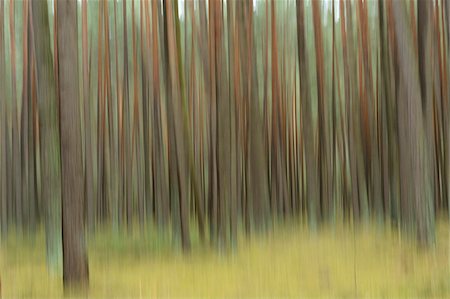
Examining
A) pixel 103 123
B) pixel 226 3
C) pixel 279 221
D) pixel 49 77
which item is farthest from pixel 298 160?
pixel 49 77

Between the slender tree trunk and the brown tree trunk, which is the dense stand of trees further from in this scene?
the brown tree trunk

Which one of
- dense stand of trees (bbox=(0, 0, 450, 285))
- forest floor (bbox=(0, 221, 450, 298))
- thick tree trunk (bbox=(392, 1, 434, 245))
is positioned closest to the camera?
forest floor (bbox=(0, 221, 450, 298))

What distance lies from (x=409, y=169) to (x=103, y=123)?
189 cm

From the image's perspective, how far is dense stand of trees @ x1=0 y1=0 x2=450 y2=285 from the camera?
8.30ft

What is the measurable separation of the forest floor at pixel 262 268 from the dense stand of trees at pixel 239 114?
0.11 metres

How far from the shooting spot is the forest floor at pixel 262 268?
2035 millimetres

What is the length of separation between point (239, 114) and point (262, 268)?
944 mm

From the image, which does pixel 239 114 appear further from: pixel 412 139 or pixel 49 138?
pixel 49 138

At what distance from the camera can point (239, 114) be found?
277 cm

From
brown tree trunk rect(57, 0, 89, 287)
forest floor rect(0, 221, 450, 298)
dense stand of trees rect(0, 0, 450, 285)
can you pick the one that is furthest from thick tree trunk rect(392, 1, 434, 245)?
brown tree trunk rect(57, 0, 89, 287)

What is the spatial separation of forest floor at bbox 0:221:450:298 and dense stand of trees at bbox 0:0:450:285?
0.11 meters

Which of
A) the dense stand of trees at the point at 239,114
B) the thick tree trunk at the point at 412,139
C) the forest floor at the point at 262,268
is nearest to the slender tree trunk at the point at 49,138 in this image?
the dense stand of trees at the point at 239,114

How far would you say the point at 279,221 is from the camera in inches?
108

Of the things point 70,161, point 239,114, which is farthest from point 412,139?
point 70,161
